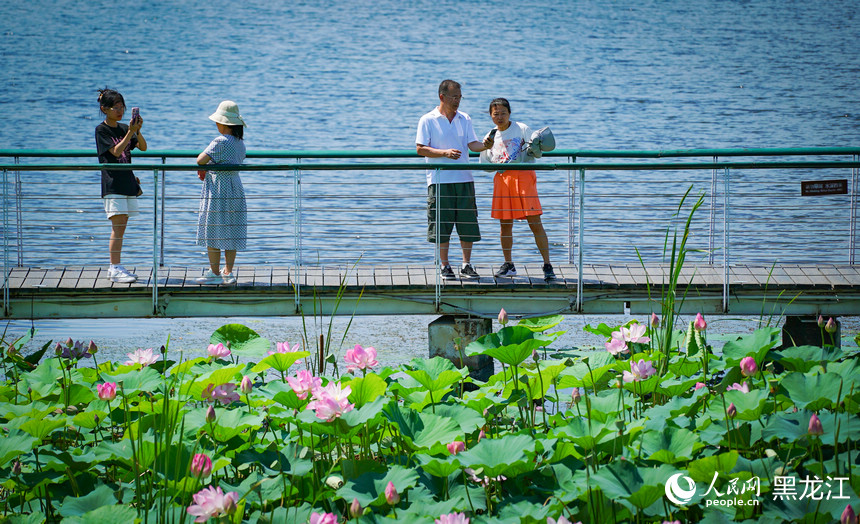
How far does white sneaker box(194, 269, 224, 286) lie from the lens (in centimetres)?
552

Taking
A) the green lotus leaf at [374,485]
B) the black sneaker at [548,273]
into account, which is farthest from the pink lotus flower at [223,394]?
the black sneaker at [548,273]

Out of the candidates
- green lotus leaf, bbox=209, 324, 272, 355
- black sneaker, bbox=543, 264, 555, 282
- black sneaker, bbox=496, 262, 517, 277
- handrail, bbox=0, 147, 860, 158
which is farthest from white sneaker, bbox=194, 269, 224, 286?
green lotus leaf, bbox=209, 324, 272, 355

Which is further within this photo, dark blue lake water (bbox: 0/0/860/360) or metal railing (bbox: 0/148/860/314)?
dark blue lake water (bbox: 0/0/860/360)

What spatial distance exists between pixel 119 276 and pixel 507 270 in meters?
2.50

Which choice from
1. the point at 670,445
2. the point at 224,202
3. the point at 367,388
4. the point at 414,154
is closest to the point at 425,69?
the point at 414,154

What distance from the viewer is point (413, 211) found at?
49.2ft

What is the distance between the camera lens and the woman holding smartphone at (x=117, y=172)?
538cm

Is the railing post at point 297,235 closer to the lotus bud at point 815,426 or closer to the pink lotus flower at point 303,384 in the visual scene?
the pink lotus flower at point 303,384

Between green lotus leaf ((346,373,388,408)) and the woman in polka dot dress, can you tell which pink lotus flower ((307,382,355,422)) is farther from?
the woman in polka dot dress

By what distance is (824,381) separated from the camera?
2402 mm

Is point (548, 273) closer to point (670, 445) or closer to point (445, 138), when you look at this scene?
point (445, 138)

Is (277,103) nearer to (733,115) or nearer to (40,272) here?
(733,115)

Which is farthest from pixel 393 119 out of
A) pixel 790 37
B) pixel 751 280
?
pixel 751 280

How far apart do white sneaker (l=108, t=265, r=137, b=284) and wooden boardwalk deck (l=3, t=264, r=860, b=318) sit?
44 millimetres
